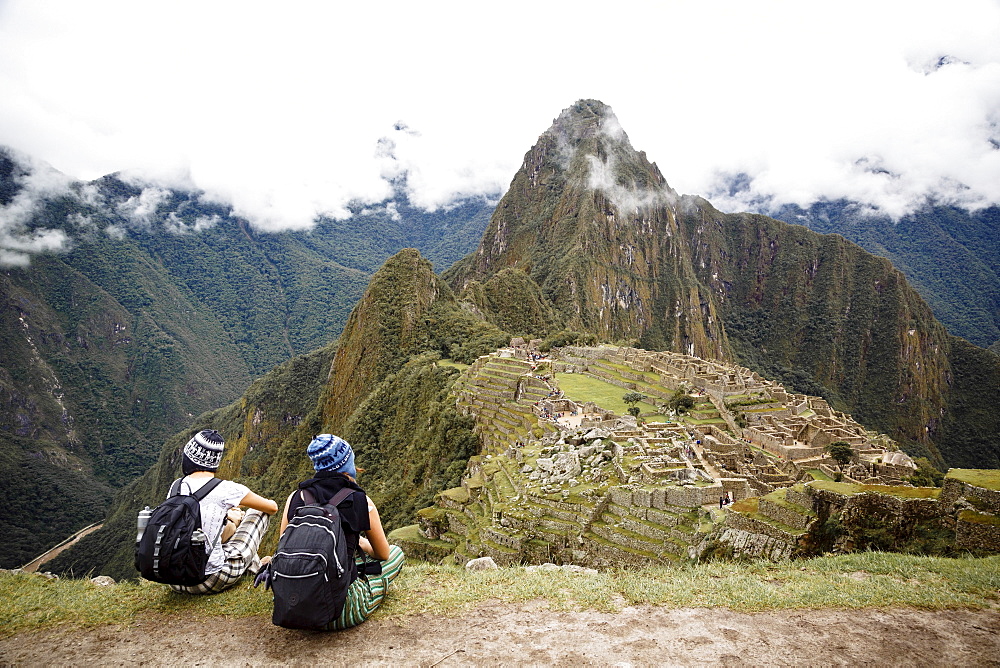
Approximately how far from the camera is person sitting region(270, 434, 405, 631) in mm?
5148

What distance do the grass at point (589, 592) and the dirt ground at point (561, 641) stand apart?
0.22m

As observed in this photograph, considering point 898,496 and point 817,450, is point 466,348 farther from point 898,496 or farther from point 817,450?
point 898,496

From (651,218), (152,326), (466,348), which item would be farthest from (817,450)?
(152,326)

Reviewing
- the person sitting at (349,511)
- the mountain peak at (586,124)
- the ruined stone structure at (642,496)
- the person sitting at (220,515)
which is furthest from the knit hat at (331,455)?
the mountain peak at (586,124)

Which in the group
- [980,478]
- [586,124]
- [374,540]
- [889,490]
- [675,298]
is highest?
[586,124]

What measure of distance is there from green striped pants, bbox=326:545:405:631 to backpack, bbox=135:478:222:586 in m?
1.74

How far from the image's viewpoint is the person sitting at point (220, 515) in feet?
18.5

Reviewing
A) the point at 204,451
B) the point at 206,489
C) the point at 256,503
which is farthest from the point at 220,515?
the point at 204,451

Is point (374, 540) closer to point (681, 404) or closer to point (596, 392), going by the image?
point (681, 404)

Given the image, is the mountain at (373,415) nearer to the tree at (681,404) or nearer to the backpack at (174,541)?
the tree at (681,404)

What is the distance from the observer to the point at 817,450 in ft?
108

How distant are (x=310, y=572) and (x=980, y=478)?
1090cm

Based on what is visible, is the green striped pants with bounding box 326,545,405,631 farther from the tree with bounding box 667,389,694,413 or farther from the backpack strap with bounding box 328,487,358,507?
the tree with bounding box 667,389,694,413

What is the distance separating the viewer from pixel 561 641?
534 cm
